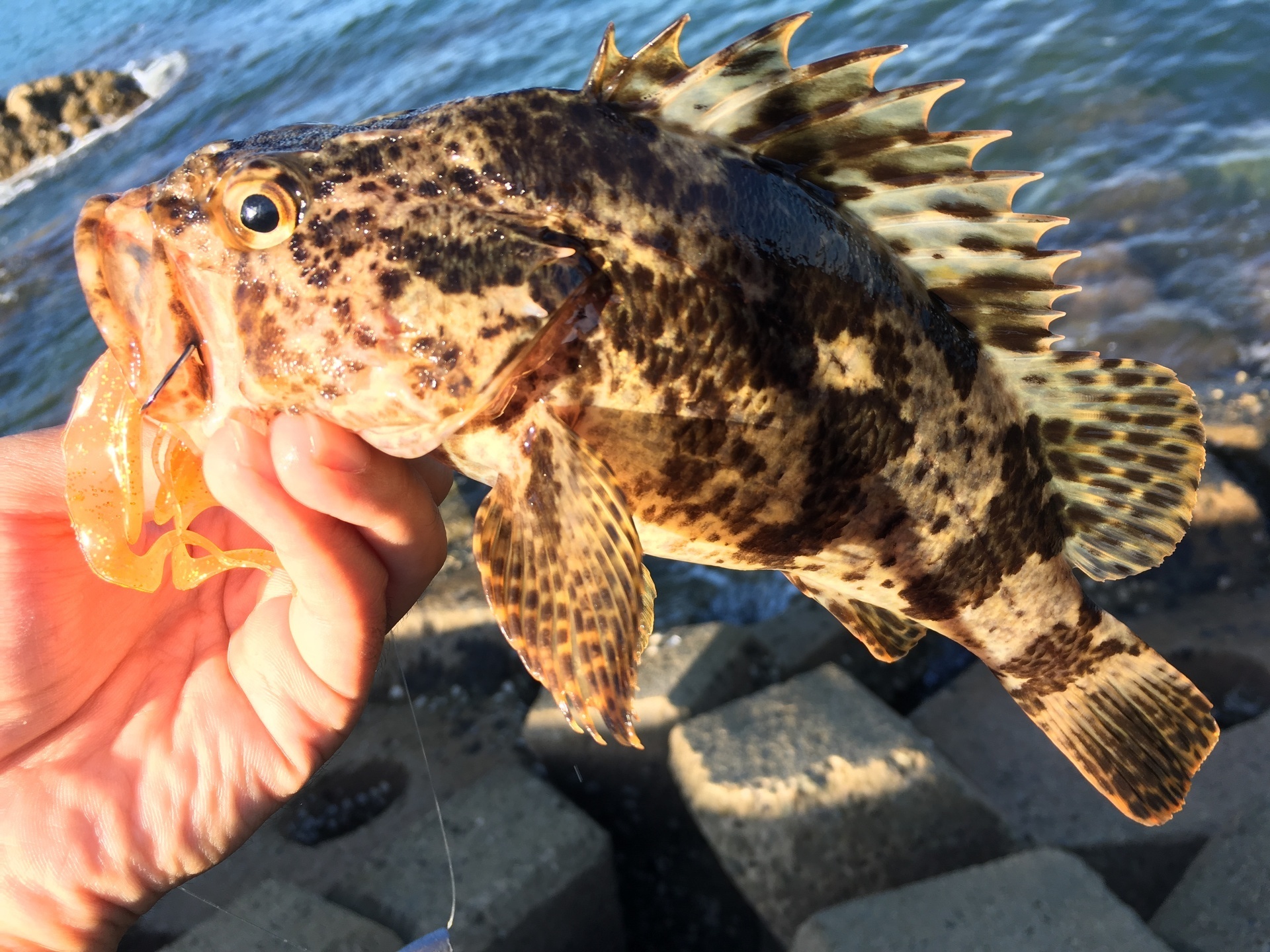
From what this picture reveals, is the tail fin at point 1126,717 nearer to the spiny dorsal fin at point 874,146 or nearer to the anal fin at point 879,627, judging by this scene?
the anal fin at point 879,627

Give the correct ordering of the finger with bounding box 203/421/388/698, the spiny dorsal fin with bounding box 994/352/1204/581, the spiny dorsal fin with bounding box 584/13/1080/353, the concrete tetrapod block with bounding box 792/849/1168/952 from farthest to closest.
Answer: the concrete tetrapod block with bounding box 792/849/1168/952 → the spiny dorsal fin with bounding box 994/352/1204/581 → the spiny dorsal fin with bounding box 584/13/1080/353 → the finger with bounding box 203/421/388/698

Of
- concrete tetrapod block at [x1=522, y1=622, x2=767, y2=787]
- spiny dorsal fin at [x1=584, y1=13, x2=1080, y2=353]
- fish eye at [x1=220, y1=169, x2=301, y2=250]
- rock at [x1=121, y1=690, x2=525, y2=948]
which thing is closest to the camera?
fish eye at [x1=220, y1=169, x2=301, y2=250]

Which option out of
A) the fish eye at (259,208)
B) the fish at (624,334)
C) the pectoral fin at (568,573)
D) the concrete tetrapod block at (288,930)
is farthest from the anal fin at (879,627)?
the concrete tetrapod block at (288,930)

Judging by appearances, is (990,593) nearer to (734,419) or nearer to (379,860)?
(734,419)

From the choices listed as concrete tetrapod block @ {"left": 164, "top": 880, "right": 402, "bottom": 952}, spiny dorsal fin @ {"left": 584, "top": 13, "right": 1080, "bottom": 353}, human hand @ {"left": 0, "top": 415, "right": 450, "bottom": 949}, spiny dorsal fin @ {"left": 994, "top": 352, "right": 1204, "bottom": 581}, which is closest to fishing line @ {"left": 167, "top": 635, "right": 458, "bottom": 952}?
concrete tetrapod block @ {"left": 164, "top": 880, "right": 402, "bottom": 952}

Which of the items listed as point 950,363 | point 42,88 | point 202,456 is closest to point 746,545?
point 950,363

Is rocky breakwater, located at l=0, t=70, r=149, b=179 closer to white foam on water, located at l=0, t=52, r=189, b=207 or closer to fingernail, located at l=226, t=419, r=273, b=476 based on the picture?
white foam on water, located at l=0, t=52, r=189, b=207
